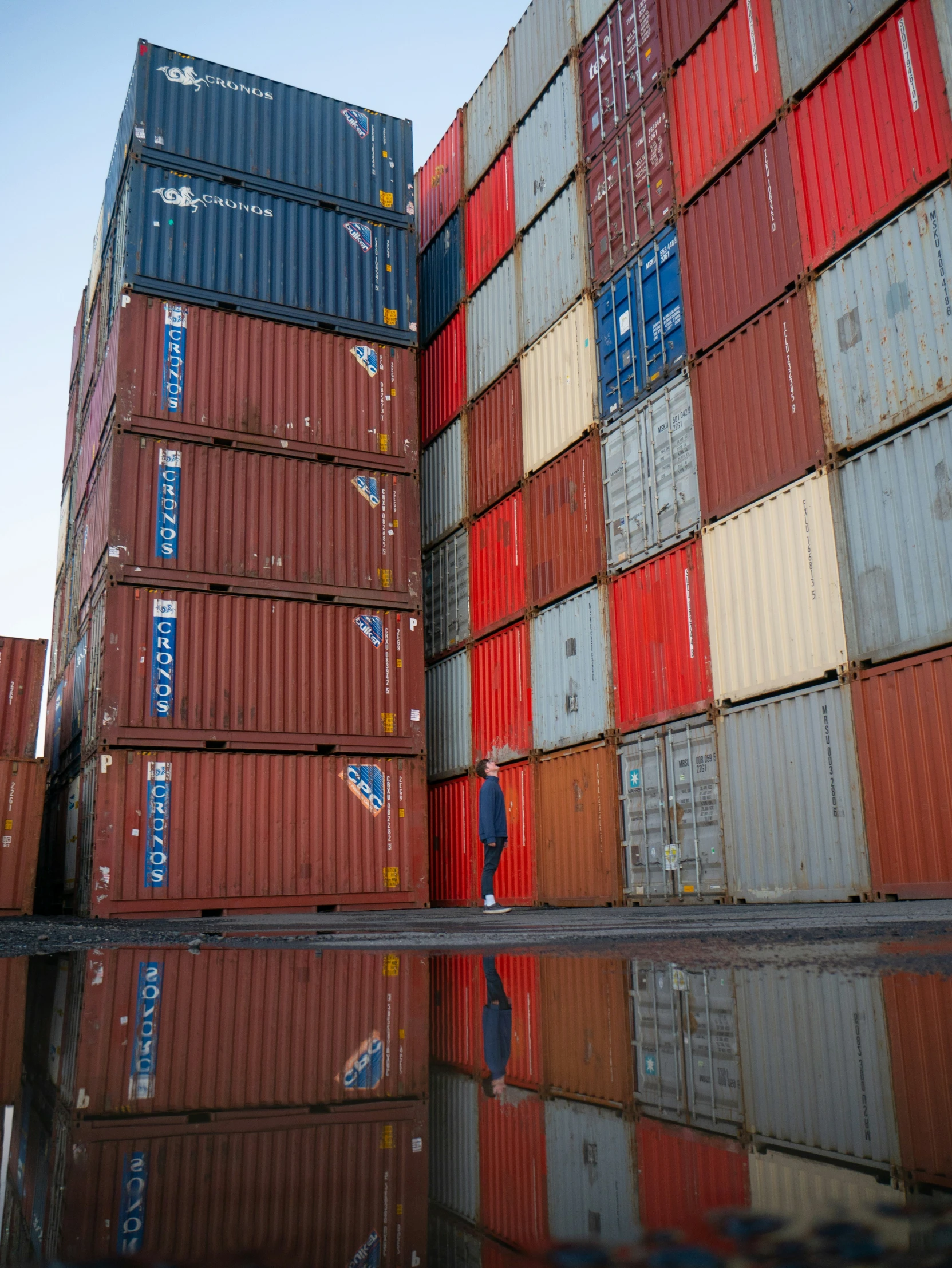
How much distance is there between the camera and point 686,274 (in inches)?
536

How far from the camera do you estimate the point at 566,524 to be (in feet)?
51.2

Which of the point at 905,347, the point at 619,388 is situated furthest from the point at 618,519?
the point at 905,347

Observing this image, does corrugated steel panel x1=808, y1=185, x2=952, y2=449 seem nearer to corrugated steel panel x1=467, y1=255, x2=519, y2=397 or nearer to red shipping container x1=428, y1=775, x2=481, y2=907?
corrugated steel panel x1=467, y1=255, x2=519, y2=397

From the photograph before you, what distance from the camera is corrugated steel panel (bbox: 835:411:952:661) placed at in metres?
9.60

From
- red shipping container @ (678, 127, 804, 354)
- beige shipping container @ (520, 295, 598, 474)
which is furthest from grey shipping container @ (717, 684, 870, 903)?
beige shipping container @ (520, 295, 598, 474)

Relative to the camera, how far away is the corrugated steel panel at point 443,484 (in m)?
19.2

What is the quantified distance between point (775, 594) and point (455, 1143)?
1089 centimetres

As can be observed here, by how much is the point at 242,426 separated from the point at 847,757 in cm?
1132

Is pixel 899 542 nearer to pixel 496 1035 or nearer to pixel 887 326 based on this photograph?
pixel 887 326

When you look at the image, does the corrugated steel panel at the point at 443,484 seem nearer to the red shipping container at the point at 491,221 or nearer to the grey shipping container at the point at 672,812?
the red shipping container at the point at 491,221

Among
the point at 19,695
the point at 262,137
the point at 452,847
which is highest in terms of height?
the point at 262,137

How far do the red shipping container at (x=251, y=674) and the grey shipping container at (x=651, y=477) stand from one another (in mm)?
4624

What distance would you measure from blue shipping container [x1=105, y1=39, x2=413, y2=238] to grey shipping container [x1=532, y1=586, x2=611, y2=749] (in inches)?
373

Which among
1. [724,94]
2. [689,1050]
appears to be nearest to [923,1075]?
[689,1050]
